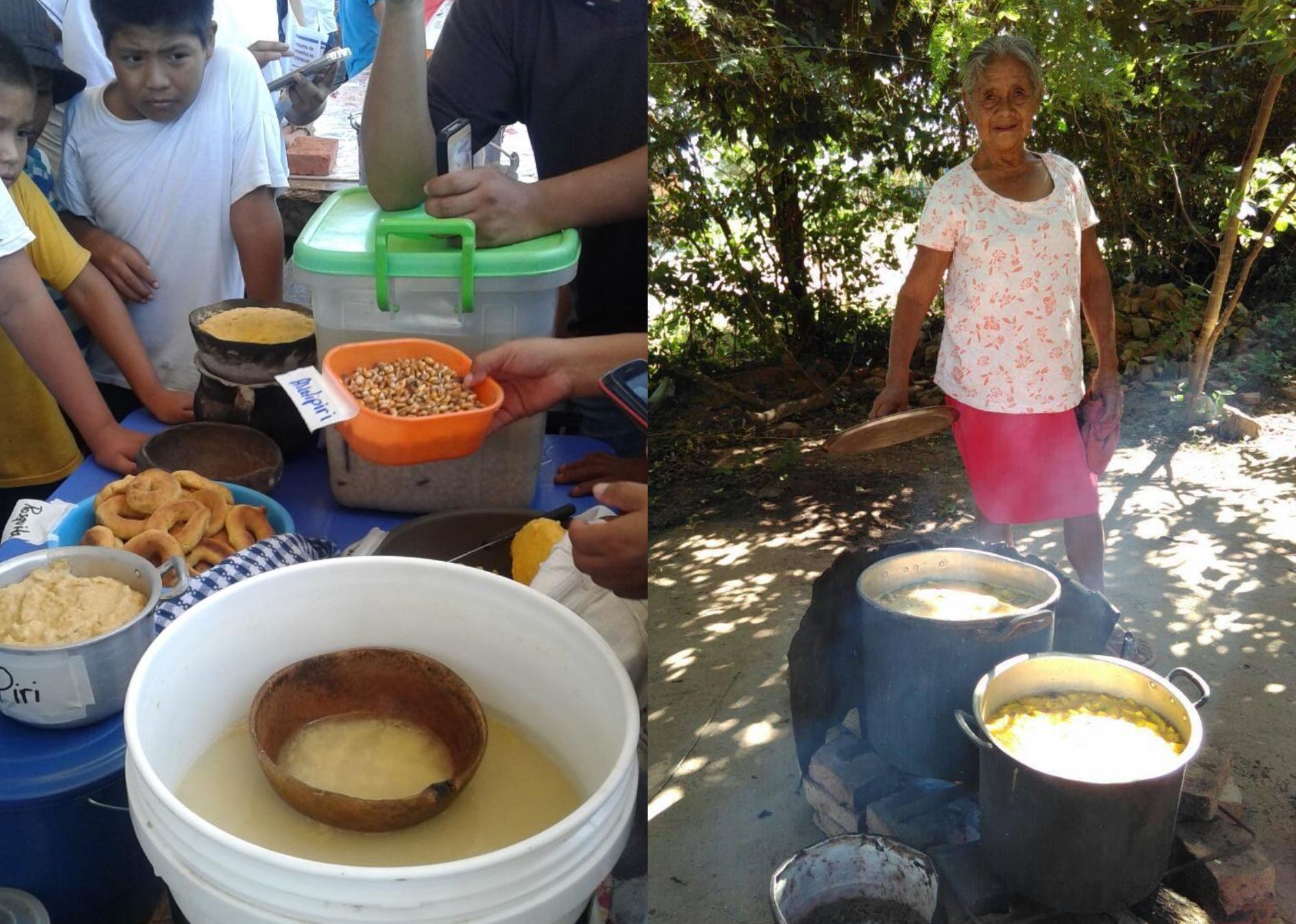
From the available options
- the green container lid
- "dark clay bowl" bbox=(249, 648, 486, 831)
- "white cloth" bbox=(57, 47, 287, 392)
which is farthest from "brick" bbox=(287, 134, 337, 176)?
"dark clay bowl" bbox=(249, 648, 486, 831)

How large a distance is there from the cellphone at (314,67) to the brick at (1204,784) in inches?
44.3

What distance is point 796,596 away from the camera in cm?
101

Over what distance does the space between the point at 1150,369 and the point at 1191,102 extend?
227mm

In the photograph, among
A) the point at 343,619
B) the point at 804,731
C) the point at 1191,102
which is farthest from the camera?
the point at 343,619

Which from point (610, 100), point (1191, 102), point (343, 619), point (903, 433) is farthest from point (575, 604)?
point (1191, 102)

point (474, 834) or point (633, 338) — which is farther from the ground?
point (633, 338)

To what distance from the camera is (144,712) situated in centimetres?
91

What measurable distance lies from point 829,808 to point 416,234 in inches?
28.9

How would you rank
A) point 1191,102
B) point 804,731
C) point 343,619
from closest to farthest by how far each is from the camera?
point 1191,102 < point 804,731 < point 343,619

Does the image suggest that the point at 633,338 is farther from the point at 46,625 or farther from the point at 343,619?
the point at 46,625

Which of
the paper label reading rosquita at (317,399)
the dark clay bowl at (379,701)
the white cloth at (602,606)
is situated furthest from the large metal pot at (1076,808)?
the paper label reading rosquita at (317,399)

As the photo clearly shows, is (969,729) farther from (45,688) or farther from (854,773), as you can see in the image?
(45,688)

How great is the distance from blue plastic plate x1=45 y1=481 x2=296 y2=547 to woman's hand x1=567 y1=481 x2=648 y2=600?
1.59 ft

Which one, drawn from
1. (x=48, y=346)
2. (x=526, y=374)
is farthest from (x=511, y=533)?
(x=48, y=346)
